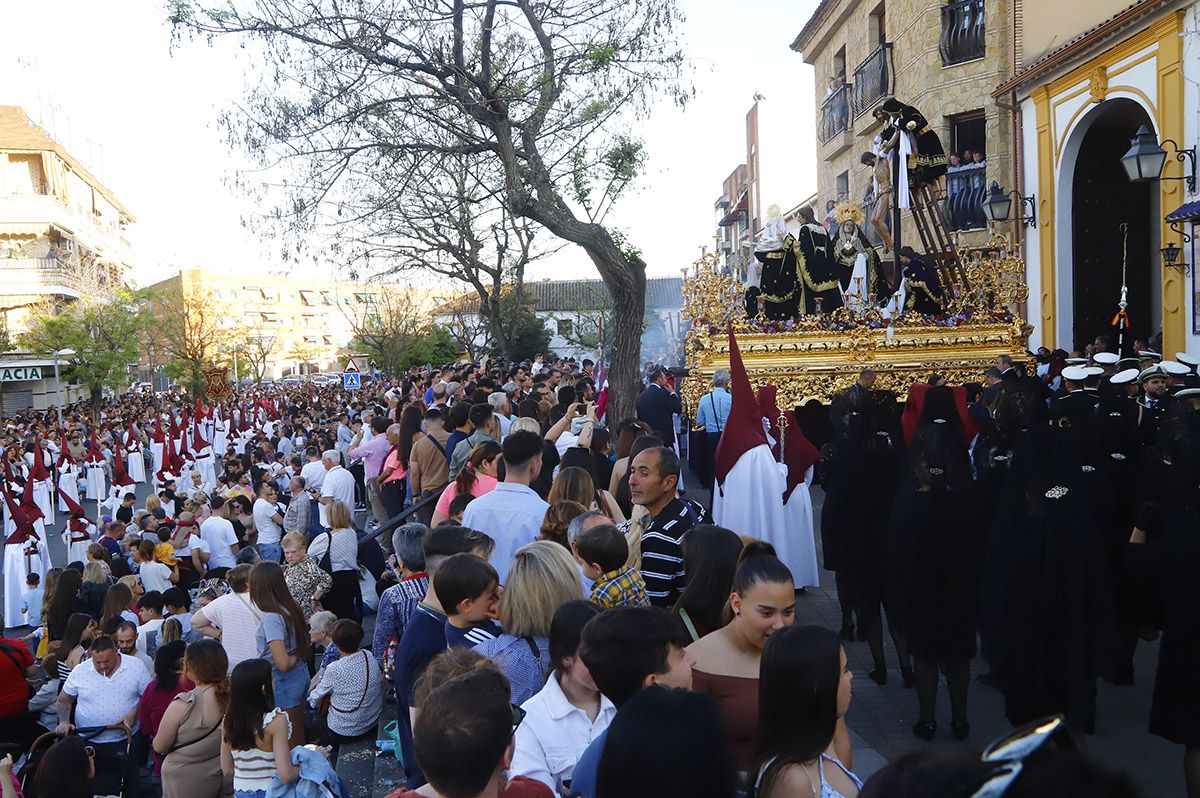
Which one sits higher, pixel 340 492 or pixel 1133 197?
pixel 1133 197

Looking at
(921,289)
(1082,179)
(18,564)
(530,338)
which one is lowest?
(18,564)

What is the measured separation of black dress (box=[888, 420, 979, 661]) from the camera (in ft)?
19.9

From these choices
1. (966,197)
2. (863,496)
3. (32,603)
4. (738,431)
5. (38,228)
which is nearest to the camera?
(863,496)

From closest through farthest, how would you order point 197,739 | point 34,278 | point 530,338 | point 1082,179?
1. point 197,739
2. point 1082,179
3. point 530,338
4. point 34,278

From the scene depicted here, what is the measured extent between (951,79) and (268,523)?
1561 centimetres

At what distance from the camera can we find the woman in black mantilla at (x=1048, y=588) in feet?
18.0

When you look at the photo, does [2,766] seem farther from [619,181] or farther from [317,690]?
[619,181]

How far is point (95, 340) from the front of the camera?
3984 centimetres

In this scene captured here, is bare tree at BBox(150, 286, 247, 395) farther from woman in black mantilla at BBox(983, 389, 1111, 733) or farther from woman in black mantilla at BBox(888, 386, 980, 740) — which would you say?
woman in black mantilla at BBox(983, 389, 1111, 733)

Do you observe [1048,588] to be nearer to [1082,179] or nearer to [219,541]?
[219,541]

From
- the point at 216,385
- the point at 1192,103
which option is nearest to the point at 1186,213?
the point at 1192,103

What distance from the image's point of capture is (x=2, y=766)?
212 inches

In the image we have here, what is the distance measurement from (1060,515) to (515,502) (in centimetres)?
293

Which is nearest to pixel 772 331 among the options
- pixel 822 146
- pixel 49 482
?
pixel 49 482
